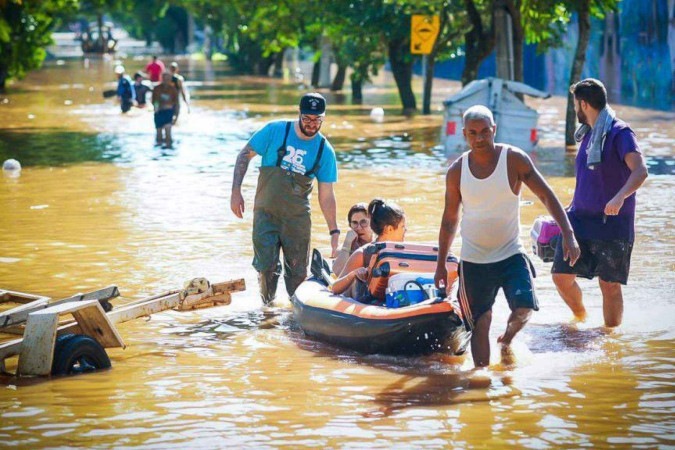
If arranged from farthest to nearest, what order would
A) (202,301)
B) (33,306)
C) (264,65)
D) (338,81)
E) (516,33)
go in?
(264,65), (338,81), (516,33), (202,301), (33,306)

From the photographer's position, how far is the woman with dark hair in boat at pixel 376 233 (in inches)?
359

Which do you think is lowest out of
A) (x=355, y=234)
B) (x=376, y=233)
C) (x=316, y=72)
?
(x=316, y=72)

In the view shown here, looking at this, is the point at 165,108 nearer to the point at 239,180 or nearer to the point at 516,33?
the point at 516,33

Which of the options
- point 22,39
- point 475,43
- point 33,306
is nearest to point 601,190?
point 33,306

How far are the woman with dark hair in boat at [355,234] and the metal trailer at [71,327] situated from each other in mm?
1312

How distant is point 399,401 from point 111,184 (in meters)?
11.8

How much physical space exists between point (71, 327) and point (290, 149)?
2.45 m

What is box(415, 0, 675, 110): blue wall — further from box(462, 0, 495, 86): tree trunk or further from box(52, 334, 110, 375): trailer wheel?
box(52, 334, 110, 375): trailer wheel

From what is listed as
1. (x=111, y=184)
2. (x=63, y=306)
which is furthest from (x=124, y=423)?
(x=111, y=184)

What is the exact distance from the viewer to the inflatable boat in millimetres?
8219

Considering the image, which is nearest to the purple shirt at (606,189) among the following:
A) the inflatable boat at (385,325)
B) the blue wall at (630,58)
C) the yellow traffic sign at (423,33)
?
the inflatable boat at (385,325)

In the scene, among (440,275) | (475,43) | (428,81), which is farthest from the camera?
(428,81)

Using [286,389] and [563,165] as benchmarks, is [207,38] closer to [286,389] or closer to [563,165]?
[563,165]

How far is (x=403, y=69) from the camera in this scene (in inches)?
1296
